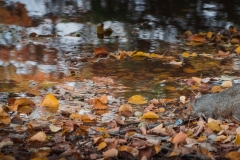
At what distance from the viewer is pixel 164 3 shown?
8828 mm

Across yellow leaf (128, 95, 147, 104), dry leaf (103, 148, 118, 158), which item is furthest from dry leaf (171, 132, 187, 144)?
yellow leaf (128, 95, 147, 104)

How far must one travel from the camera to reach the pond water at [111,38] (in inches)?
185

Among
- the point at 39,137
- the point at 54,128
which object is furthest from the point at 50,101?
the point at 39,137

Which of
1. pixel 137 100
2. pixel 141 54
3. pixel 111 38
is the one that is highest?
pixel 137 100

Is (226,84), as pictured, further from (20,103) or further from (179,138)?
(20,103)

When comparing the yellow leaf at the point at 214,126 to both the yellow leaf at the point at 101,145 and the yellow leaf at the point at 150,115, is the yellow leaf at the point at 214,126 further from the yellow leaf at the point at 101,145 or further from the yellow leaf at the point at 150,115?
the yellow leaf at the point at 101,145

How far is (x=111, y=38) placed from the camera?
638 centimetres

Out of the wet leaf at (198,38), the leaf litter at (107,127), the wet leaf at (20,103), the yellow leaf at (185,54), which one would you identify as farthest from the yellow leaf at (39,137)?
the wet leaf at (198,38)

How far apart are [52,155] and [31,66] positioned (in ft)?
7.39

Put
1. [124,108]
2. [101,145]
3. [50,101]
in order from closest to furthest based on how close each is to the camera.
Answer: [101,145]
[124,108]
[50,101]

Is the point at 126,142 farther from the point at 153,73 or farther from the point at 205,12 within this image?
the point at 205,12

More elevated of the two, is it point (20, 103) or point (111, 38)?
point (20, 103)

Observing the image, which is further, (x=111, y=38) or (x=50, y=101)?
(x=111, y=38)

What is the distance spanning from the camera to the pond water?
4.71m
